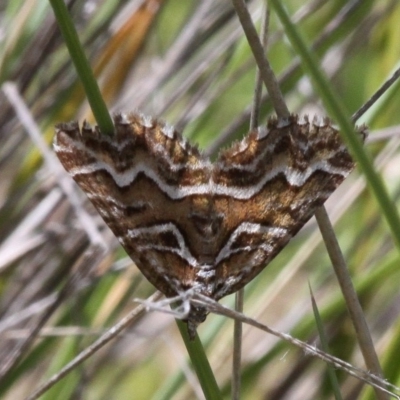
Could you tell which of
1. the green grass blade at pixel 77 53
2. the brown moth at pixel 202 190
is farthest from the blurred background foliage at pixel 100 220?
the green grass blade at pixel 77 53

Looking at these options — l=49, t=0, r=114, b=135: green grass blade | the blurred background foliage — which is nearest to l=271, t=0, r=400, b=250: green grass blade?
l=49, t=0, r=114, b=135: green grass blade

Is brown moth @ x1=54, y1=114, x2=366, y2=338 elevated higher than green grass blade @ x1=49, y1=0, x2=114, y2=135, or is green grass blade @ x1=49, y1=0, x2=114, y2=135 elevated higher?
brown moth @ x1=54, y1=114, x2=366, y2=338

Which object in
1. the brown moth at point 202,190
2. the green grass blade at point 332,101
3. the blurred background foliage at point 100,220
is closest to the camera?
the green grass blade at point 332,101

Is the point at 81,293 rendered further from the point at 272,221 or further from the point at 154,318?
the point at 272,221

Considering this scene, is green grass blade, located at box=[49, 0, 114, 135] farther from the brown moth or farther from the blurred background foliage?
the blurred background foliage

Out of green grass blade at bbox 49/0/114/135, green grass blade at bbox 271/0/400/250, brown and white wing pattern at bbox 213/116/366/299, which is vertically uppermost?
brown and white wing pattern at bbox 213/116/366/299

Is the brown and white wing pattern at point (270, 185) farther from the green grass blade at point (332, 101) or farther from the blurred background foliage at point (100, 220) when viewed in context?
the blurred background foliage at point (100, 220)

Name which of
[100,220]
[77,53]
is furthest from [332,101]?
[100,220]

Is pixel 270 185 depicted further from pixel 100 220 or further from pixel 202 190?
pixel 100 220
